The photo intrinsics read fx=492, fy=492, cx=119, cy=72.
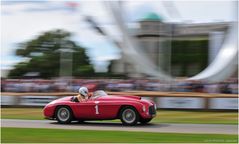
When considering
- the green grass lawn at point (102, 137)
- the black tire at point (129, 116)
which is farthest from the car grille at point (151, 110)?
the green grass lawn at point (102, 137)

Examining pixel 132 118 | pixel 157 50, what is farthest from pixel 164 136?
pixel 157 50

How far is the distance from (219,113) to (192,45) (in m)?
79.9

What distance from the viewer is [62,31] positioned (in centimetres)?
8319

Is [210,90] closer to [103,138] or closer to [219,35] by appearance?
[103,138]

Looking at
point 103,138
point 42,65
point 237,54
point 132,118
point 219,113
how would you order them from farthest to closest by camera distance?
point 42,65 < point 237,54 < point 219,113 < point 132,118 < point 103,138

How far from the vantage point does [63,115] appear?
594 inches

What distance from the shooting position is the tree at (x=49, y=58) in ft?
262

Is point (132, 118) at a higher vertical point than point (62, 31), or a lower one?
lower

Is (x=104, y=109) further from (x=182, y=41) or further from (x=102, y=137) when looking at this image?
(x=182, y=41)

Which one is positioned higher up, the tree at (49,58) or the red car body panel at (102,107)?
the tree at (49,58)

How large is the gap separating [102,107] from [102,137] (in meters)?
3.25

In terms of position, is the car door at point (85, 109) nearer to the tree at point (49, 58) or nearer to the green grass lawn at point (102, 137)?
the green grass lawn at point (102, 137)

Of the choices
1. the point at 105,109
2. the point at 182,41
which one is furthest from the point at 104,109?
the point at 182,41

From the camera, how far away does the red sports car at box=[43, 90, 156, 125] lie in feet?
46.3
